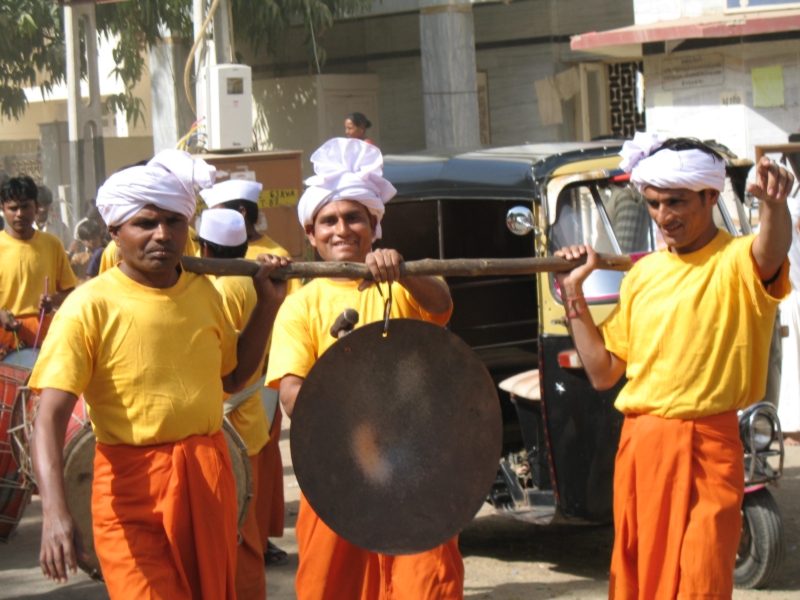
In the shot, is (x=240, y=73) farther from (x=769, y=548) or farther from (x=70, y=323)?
(x=70, y=323)

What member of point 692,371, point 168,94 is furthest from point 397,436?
point 168,94

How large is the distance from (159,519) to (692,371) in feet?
5.80

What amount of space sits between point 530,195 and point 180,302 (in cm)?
252

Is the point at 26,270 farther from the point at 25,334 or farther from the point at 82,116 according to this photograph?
the point at 82,116

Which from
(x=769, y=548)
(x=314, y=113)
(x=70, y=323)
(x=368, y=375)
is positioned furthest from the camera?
(x=314, y=113)

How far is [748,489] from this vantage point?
5211mm

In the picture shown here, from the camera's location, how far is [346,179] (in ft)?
12.0

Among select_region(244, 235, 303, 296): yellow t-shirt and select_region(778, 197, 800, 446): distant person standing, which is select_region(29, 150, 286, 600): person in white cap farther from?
select_region(778, 197, 800, 446): distant person standing

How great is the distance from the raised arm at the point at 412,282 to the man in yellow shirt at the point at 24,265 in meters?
4.18

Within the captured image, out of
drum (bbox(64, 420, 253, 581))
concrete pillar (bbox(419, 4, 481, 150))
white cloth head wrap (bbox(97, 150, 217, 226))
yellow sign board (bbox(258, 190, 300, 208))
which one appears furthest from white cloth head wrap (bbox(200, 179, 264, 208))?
concrete pillar (bbox(419, 4, 481, 150))

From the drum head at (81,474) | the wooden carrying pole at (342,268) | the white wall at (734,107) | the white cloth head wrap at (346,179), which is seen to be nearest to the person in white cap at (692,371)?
the wooden carrying pole at (342,268)

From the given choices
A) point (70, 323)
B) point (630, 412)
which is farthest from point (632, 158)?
point (70, 323)

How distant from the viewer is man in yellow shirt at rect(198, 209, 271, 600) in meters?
4.93

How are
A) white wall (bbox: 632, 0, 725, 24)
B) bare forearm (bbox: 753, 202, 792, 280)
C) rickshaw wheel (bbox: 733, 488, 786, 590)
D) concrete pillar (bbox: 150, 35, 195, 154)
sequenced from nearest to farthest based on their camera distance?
bare forearm (bbox: 753, 202, 792, 280) → rickshaw wheel (bbox: 733, 488, 786, 590) → white wall (bbox: 632, 0, 725, 24) → concrete pillar (bbox: 150, 35, 195, 154)
